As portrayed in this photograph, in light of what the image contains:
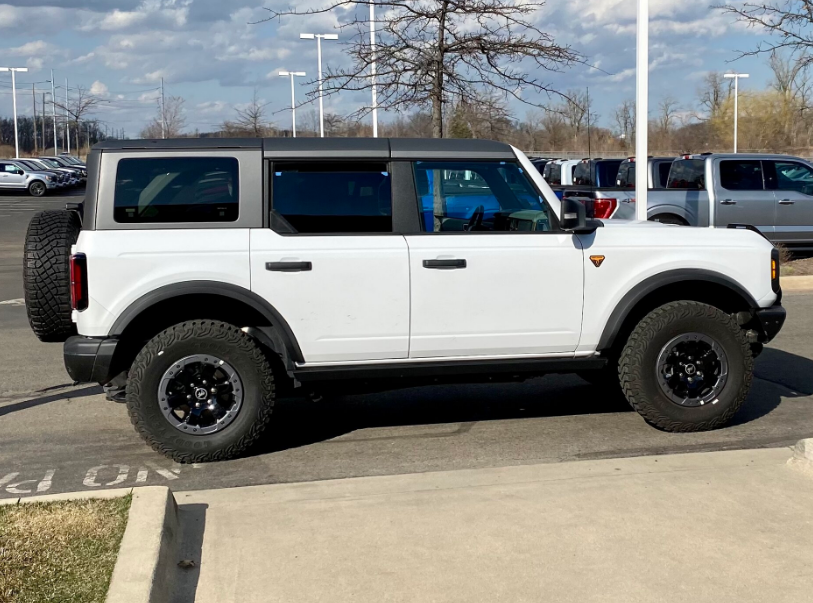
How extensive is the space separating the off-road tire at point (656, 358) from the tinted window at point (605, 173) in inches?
468

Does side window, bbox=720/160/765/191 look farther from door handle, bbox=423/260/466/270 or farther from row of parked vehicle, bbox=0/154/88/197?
row of parked vehicle, bbox=0/154/88/197

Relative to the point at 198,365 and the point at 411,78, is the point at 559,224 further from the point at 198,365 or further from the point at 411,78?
the point at 411,78

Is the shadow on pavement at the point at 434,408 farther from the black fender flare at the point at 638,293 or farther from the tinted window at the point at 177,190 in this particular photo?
the tinted window at the point at 177,190

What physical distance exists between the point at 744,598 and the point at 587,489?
129 cm

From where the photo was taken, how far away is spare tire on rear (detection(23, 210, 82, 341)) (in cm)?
565

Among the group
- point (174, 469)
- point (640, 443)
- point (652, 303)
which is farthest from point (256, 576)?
point (652, 303)

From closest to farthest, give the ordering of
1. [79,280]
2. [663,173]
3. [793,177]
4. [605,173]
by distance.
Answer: [79,280]
[793,177]
[663,173]
[605,173]

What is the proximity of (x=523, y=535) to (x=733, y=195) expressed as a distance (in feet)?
40.5

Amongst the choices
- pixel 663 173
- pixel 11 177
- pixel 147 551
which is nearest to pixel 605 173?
pixel 663 173

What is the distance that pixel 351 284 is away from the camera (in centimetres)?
567

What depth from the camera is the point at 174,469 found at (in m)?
5.63

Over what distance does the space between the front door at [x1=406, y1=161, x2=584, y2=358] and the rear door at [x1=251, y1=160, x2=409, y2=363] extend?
16 centimetres

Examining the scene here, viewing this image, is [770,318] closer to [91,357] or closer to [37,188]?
[91,357]

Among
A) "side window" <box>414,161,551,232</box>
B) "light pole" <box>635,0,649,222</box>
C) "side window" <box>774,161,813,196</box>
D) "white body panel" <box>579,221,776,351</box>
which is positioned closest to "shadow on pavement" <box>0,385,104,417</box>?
"side window" <box>414,161,551,232</box>
